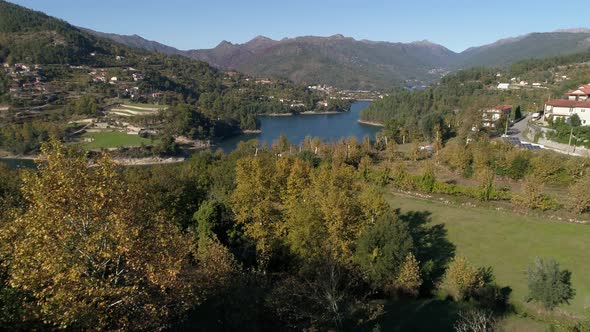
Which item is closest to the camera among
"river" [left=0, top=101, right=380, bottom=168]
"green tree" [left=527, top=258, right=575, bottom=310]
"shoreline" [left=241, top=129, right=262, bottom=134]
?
"green tree" [left=527, top=258, right=575, bottom=310]

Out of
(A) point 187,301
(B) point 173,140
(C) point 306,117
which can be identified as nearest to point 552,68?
(C) point 306,117

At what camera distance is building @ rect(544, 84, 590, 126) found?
35.4 m

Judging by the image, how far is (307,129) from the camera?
74.3m

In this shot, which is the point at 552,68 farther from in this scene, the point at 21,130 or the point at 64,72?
the point at 64,72

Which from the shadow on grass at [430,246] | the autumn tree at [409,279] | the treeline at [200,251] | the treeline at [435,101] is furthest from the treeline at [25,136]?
the autumn tree at [409,279]

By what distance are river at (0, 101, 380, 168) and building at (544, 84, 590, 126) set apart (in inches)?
1030

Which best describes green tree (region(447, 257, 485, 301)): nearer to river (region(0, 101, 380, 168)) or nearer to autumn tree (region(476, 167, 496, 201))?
autumn tree (region(476, 167, 496, 201))

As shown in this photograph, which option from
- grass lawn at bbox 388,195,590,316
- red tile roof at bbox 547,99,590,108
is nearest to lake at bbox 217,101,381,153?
red tile roof at bbox 547,99,590,108

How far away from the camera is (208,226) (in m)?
15.4

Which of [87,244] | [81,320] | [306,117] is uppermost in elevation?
[87,244]

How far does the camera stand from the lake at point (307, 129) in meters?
64.2

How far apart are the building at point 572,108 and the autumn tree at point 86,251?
39819mm

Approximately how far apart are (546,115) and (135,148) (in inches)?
1840

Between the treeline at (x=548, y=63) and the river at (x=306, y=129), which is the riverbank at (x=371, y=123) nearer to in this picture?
the river at (x=306, y=129)
